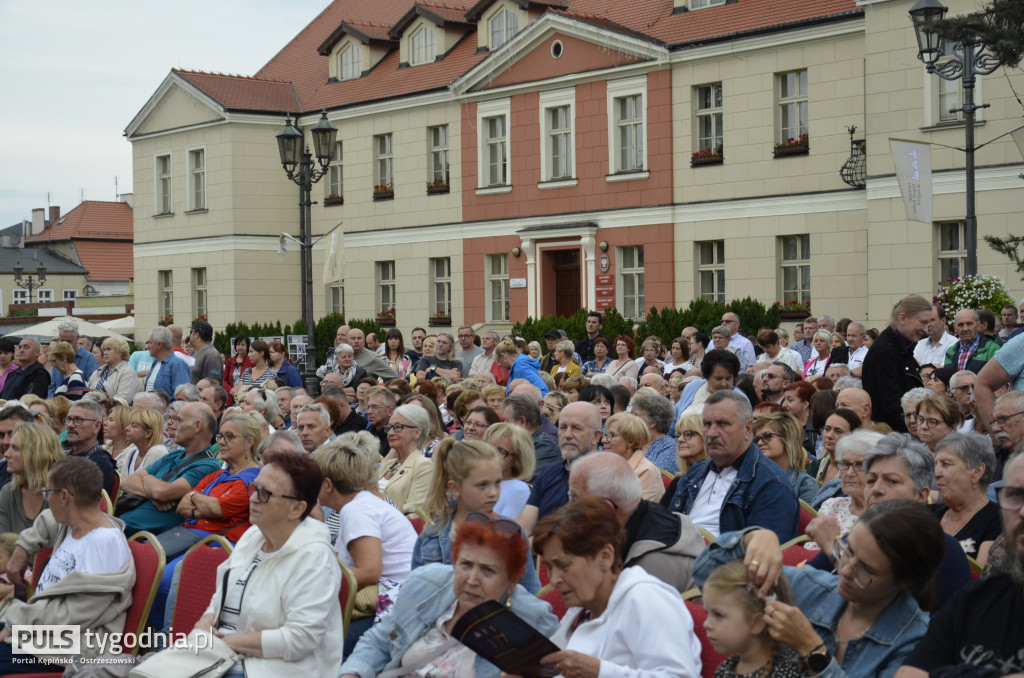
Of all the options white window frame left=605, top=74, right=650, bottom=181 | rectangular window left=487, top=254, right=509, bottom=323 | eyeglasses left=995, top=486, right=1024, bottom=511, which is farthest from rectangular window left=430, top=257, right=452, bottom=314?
eyeglasses left=995, top=486, right=1024, bottom=511

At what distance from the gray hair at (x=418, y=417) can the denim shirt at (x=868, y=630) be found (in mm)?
3990

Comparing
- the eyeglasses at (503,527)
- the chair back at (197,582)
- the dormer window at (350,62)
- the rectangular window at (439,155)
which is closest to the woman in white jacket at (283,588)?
the chair back at (197,582)

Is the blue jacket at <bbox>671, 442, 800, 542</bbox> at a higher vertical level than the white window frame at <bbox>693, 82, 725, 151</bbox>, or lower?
lower

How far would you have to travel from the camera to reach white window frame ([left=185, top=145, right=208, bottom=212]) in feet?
113

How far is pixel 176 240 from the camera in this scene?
35.4 meters

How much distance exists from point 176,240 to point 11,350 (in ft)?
73.6

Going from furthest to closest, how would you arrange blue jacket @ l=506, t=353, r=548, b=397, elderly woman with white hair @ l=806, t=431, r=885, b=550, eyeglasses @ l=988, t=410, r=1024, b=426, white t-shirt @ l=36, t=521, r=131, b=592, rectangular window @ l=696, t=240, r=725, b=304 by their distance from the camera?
1. rectangular window @ l=696, t=240, r=725, b=304
2. blue jacket @ l=506, t=353, r=548, b=397
3. eyeglasses @ l=988, t=410, r=1024, b=426
4. elderly woman with white hair @ l=806, t=431, r=885, b=550
5. white t-shirt @ l=36, t=521, r=131, b=592

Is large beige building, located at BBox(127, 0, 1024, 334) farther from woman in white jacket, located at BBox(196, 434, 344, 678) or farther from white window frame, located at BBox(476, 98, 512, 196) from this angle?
woman in white jacket, located at BBox(196, 434, 344, 678)

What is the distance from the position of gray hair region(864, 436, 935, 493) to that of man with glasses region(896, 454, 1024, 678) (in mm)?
1170

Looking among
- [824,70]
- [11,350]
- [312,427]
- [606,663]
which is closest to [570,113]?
[824,70]

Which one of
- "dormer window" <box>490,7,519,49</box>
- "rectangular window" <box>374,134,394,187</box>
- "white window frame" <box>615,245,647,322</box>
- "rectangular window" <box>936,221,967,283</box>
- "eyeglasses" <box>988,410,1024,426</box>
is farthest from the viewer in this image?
"rectangular window" <box>374,134,394,187</box>

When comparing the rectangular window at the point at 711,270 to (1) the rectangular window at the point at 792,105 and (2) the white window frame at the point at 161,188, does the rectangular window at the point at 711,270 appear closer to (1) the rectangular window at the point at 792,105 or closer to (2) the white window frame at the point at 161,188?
(1) the rectangular window at the point at 792,105

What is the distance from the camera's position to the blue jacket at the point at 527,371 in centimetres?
1202

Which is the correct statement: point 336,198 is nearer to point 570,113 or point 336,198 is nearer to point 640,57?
point 570,113
